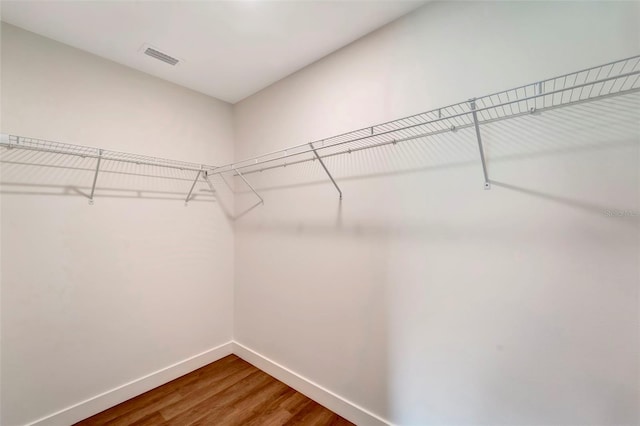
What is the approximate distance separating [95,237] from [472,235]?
2.51 meters

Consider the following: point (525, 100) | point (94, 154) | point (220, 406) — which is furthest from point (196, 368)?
point (525, 100)

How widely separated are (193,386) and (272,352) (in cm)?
68

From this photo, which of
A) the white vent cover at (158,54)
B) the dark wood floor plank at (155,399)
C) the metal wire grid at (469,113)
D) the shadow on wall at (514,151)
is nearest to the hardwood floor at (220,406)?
the dark wood floor plank at (155,399)

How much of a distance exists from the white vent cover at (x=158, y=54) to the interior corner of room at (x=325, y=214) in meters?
0.05

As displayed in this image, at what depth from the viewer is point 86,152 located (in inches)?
73.2

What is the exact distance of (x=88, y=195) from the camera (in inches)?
73.8

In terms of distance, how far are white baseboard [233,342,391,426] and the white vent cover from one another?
2643 mm

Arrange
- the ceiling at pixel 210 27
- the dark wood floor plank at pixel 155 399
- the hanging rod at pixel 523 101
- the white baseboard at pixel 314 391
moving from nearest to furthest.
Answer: the hanging rod at pixel 523 101, the ceiling at pixel 210 27, the white baseboard at pixel 314 391, the dark wood floor plank at pixel 155 399

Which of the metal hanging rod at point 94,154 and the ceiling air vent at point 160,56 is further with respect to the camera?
the ceiling air vent at point 160,56

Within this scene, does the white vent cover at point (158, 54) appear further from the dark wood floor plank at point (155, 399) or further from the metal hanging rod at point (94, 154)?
the dark wood floor plank at point (155, 399)

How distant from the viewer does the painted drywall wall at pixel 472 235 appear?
1.03 m

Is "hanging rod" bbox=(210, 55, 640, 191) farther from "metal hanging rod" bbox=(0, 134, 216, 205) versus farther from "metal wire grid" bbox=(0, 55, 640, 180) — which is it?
"metal hanging rod" bbox=(0, 134, 216, 205)

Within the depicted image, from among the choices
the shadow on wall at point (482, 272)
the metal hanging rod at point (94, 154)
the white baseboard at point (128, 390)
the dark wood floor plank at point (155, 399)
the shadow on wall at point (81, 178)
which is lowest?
the dark wood floor plank at point (155, 399)

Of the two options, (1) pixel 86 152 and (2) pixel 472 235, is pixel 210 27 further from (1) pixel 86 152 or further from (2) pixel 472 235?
(2) pixel 472 235
